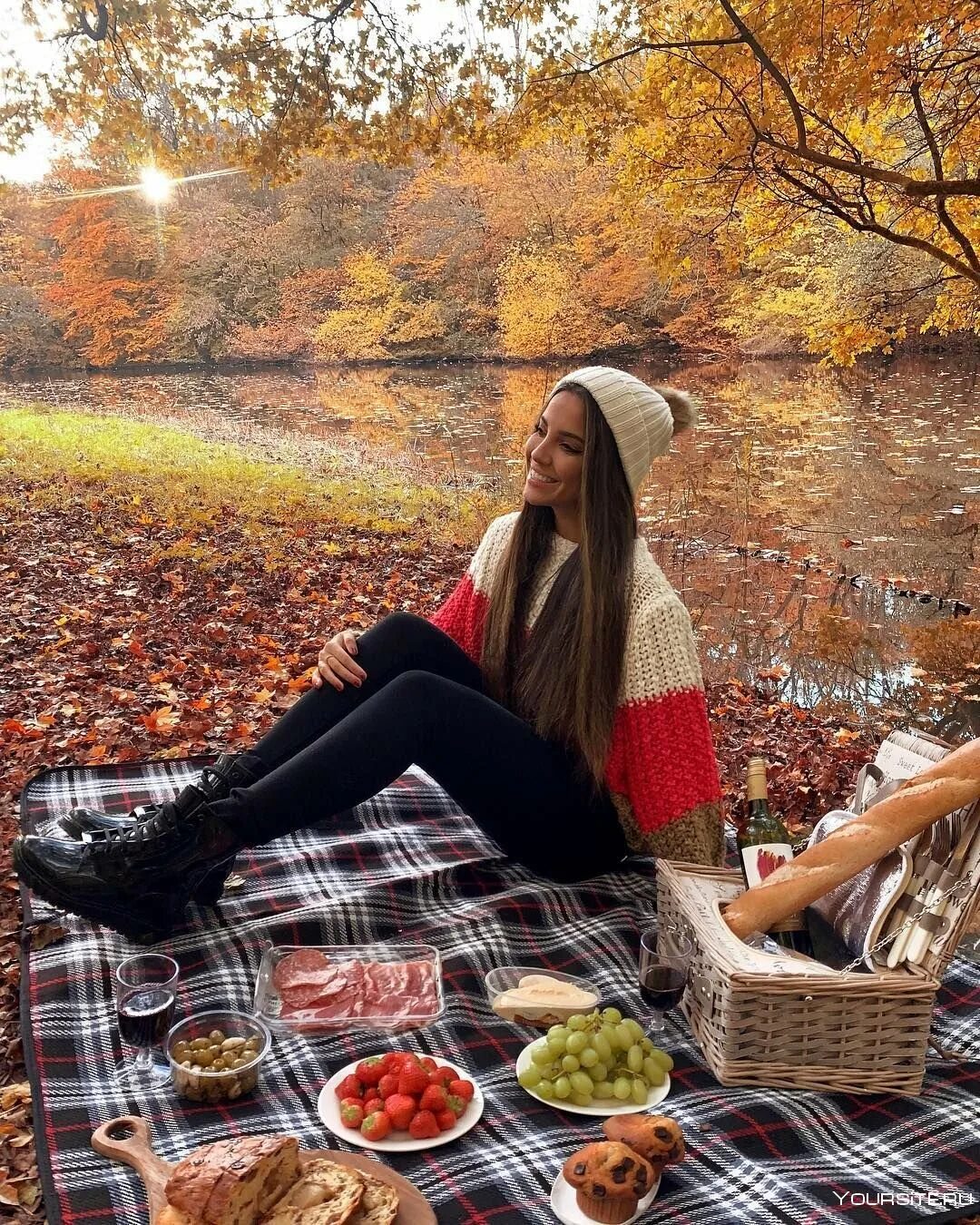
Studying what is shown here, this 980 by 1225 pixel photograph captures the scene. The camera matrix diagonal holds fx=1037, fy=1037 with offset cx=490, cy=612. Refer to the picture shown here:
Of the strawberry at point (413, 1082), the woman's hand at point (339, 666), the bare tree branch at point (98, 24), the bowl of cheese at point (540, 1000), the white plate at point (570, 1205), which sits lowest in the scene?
the white plate at point (570, 1205)

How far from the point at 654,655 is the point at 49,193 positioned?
31.8 ft

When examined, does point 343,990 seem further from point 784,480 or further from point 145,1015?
point 784,480

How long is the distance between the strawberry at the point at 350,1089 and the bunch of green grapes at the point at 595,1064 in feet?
0.93

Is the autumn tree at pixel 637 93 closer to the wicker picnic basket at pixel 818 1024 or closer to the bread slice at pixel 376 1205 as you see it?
the wicker picnic basket at pixel 818 1024

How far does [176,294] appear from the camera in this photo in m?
10.4

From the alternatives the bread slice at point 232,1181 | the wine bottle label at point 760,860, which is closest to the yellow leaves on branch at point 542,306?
the wine bottle label at point 760,860

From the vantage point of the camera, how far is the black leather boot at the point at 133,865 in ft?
6.54

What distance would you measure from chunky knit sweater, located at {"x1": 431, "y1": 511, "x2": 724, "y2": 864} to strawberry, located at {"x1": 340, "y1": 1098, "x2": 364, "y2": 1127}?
36.0 inches

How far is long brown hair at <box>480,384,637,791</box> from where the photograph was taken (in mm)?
2275

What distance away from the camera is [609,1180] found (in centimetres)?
142

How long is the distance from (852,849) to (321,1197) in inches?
42.2

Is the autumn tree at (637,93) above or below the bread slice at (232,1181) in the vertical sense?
above

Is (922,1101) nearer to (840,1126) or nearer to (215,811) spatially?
(840,1126)

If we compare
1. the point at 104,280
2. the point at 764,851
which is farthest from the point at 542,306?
the point at 764,851
